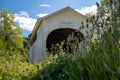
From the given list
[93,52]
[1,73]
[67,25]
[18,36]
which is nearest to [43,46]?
[67,25]

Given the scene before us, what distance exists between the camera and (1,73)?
685 cm

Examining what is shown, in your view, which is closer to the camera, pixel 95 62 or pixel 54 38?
pixel 95 62

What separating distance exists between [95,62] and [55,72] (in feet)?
7.15

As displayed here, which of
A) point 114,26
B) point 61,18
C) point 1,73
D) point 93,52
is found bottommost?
point 1,73

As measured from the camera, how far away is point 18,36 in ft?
180

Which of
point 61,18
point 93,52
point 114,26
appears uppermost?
point 61,18

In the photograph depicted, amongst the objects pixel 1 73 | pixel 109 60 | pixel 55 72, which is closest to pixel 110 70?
pixel 109 60

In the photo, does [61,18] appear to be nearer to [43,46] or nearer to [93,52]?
[43,46]

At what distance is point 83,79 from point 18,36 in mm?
51560

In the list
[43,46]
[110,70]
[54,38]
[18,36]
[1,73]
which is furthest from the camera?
[18,36]

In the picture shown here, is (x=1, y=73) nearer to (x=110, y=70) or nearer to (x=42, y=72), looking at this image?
(x=42, y=72)

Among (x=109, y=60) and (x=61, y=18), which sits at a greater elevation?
(x=61, y=18)

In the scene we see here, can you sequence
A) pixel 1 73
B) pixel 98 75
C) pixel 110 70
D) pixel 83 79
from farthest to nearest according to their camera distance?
pixel 1 73 → pixel 83 79 → pixel 98 75 → pixel 110 70

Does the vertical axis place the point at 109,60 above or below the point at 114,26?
below
